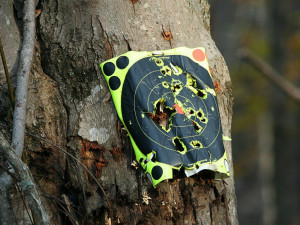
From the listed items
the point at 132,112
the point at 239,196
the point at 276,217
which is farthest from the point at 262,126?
the point at 132,112

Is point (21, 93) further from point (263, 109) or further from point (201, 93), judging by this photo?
point (263, 109)

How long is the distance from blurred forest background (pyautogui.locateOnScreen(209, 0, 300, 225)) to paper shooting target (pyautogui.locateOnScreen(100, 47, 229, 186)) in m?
6.09

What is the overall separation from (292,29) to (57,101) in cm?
773

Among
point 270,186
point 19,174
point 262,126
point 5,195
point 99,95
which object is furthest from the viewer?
point 262,126

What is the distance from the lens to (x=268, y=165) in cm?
1033

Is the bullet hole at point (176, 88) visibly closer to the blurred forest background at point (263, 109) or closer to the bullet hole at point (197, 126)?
the bullet hole at point (197, 126)

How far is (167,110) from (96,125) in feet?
0.91

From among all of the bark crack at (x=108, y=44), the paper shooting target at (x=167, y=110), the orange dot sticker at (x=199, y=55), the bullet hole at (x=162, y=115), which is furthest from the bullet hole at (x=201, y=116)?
the bark crack at (x=108, y=44)

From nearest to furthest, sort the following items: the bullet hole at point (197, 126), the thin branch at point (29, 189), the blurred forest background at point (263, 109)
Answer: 1. the thin branch at point (29, 189)
2. the bullet hole at point (197, 126)
3. the blurred forest background at point (263, 109)

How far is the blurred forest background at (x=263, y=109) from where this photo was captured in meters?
8.50

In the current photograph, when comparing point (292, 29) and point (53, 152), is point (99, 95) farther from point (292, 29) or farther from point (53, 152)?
point (292, 29)

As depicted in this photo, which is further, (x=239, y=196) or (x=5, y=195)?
(x=239, y=196)

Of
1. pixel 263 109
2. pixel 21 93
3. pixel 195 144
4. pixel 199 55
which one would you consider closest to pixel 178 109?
pixel 195 144

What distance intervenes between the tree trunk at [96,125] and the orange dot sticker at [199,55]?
4 cm
